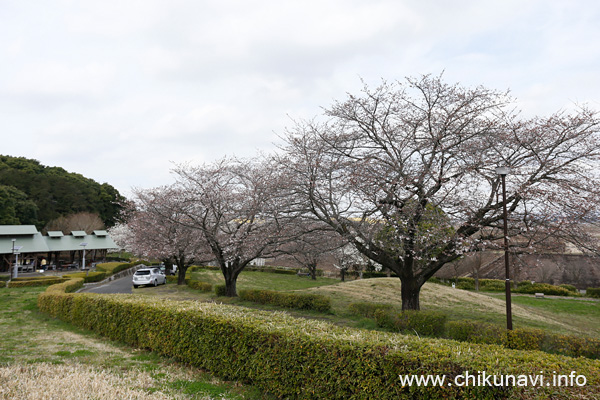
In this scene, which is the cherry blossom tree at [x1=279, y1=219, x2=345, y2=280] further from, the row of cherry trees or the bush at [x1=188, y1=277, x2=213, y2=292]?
the bush at [x1=188, y1=277, x2=213, y2=292]

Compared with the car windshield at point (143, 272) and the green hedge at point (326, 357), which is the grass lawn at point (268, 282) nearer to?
the car windshield at point (143, 272)

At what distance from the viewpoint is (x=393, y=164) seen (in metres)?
12.0

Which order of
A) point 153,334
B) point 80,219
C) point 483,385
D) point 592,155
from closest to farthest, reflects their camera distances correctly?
point 483,385 → point 153,334 → point 592,155 → point 80,219

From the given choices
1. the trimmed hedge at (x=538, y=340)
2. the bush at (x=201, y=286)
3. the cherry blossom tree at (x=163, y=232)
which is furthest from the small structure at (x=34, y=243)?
the trimmed hedge at (x=538, y=340)

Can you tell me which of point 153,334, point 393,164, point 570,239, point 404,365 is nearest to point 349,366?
point 404,365

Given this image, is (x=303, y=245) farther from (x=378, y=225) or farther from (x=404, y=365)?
(x=404, y=365)

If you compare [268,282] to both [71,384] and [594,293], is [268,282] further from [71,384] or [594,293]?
[594,293]

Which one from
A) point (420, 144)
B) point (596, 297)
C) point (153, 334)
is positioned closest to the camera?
point (153, 334)

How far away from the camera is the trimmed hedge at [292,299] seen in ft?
48.6

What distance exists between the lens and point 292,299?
617 inches

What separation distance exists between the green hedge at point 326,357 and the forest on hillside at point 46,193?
42986mm

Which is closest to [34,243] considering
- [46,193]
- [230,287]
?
[46,193]

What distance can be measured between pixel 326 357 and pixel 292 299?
35.8 feet

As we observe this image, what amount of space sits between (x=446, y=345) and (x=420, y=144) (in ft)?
27.0
